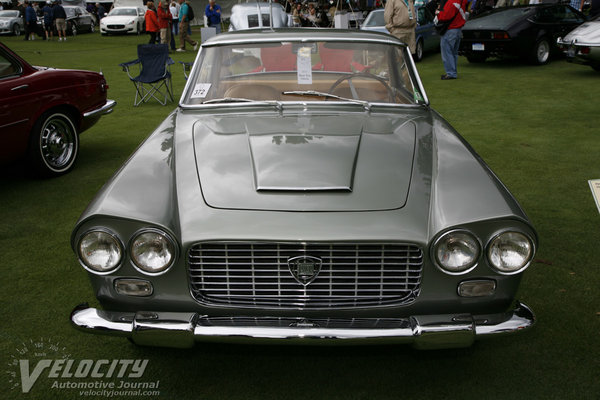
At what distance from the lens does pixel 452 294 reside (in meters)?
2.33

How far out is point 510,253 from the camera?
234cm

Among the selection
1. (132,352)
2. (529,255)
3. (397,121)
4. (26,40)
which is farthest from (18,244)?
(26,40)

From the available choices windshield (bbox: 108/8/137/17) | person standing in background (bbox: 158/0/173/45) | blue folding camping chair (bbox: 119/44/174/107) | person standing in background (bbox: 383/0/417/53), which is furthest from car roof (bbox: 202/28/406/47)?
windshield (bbox: 108/8/137/17)

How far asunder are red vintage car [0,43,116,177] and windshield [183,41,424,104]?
2.27 meters

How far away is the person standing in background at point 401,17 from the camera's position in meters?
11.5

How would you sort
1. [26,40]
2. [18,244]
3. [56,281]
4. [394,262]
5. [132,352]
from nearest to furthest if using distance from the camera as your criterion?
[394,262]
[132,352]
[56,281]
[18,244]
[26,40]

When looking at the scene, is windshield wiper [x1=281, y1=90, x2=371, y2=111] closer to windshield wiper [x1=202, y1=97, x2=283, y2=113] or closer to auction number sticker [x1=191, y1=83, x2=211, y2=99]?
windshield wiper [x1=202, y1=97, x2=283, y2=113]

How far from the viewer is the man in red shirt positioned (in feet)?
35.7

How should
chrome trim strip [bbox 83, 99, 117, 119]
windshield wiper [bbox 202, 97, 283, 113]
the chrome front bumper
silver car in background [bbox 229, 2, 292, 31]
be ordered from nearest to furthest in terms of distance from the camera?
1. the chrome front bumper
2. windshield wiper [bbox 202, 97, 283, 113]
3. chrome trim strip [bbox 83, 99, 117, 119]
4. silver car in background [bbox 229, 2, 292, 31]

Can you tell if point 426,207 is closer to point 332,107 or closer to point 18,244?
point 332,107

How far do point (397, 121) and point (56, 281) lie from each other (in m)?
2.44

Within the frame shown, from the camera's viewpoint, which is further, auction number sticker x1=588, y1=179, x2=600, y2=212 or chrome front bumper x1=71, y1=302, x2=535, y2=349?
auction number sticker x1=588, y1=179, x2=600, y2=212

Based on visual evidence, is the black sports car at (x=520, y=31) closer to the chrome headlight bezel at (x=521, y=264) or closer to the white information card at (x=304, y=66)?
the white information card at (x=304, y=66)

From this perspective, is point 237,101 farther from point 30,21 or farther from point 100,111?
point 30,21
